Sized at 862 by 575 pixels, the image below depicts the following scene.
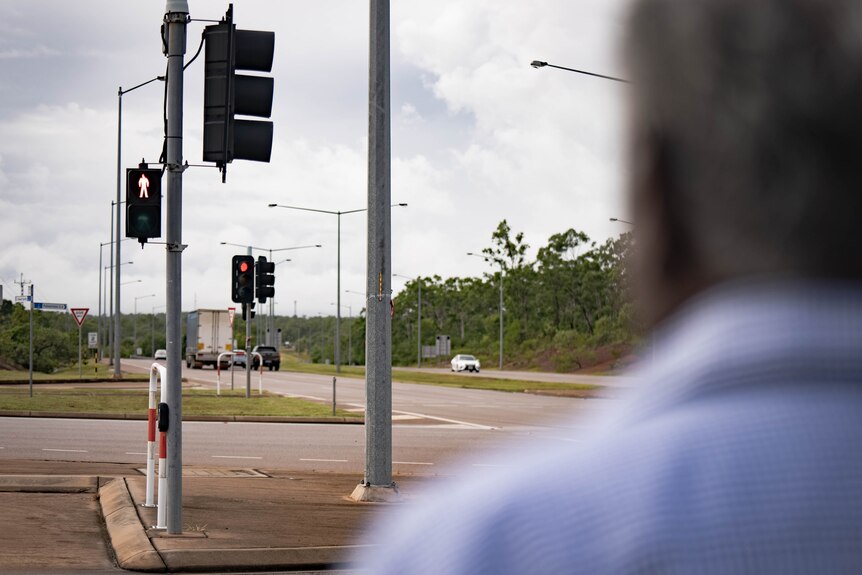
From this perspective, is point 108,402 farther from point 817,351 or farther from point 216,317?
point 216,317

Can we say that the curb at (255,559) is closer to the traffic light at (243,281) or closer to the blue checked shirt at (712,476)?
the blue checked shirt at (712,476)

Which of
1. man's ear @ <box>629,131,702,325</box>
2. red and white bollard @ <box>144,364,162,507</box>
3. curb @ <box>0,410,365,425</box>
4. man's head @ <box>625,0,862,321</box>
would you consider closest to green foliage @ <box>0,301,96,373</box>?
curb @ <box>0,410,365,425</box>

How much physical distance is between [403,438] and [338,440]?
4.05ft

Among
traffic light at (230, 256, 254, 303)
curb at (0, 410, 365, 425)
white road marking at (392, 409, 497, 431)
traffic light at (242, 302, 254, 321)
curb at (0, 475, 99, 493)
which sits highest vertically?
traffic light at (230, 256, 254, 303)

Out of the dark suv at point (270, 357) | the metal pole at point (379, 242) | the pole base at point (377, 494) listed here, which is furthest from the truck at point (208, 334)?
the pole base at point (377, 494)

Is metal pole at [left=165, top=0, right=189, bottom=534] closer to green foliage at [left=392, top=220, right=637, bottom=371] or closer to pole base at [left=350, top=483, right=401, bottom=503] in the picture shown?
pole base at [left=350, top=483, right=401, bottom=503]

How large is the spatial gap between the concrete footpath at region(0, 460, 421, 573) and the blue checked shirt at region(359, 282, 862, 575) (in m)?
6.87

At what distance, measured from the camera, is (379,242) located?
1071 cm

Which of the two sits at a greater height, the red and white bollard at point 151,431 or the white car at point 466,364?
the red and white bollard at point 151,431

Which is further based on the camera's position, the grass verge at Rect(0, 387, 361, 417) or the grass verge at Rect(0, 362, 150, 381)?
the grass verge at Rect(0, 362, 150, 381)

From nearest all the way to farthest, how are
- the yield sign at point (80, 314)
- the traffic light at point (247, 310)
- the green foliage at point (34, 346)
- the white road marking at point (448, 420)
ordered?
the white road marking at point (448, 420)
the traffic light at point (247, 310)
the yield sign at point (80, 314)
the green foliage at point (34, 346)

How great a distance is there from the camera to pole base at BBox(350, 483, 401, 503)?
1038 centimetres

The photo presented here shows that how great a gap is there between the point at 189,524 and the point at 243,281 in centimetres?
1681

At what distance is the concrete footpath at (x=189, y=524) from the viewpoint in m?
7.40
